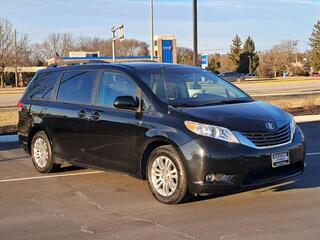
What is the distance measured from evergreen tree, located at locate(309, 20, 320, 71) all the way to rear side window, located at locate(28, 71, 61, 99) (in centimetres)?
7812

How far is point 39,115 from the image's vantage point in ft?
29.2

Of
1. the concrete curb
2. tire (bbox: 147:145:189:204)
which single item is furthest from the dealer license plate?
the concrete curb

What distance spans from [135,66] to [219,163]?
7.21ft

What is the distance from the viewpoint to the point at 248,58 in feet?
334

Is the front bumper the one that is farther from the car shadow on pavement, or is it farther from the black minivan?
the car shadow on pavement

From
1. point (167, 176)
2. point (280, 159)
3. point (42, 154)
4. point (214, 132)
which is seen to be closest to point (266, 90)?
point (42, 154)

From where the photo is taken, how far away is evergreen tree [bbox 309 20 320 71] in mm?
83144

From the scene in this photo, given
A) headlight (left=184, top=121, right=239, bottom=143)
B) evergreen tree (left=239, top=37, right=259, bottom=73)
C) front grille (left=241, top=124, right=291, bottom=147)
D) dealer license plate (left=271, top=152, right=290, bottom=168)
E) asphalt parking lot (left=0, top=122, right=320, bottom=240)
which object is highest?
evergreen tree (left=239, top=37, right=259, bottom=73)

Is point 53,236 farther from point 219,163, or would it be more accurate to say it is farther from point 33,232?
point 219,163

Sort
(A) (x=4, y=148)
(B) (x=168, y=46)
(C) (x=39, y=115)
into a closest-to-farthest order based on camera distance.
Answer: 1. (C) (x=39, y=115)
2. (A) (x=4, y=148)
3. (B) (x=168, y=46)

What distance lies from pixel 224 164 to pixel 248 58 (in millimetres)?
97655

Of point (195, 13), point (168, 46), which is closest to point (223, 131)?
point (195, 13)

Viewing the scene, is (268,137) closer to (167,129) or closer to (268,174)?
(268,174)

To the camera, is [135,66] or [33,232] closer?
[33,232]
